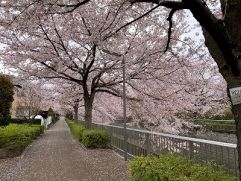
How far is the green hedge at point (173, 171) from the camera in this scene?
10.5ft

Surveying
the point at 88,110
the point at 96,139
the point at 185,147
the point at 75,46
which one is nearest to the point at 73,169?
the point at 96,139

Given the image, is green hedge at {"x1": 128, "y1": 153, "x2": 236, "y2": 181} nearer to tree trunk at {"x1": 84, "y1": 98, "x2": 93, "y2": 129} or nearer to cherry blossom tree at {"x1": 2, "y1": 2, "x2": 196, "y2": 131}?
cherry blossom tree at {"x1": 2, "y1": 2, "x2": 196, "y2": 131}

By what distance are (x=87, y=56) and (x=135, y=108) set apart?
3744 mm

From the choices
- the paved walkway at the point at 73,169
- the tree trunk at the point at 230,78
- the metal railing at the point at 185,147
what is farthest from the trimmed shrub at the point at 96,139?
the tree trunk at the point at 230,78

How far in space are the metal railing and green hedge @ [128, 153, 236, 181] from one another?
21 cm

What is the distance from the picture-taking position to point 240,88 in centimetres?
278

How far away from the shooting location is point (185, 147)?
4.71 m

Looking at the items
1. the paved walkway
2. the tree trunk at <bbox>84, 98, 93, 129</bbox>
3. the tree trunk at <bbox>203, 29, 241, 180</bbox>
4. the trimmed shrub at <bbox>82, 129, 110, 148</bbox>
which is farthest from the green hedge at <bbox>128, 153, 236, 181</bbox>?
the tree trunk at <bbox>84, 98, 93, 129</bbox>

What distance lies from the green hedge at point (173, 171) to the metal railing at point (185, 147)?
214 mm

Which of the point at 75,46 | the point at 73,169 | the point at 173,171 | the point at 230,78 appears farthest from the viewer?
the point at 75,46

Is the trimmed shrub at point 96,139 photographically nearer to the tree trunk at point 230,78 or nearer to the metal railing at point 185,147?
the metal railing at point 185,147

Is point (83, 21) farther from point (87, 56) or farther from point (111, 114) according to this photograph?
point (111, 114)

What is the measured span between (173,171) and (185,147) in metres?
1.19

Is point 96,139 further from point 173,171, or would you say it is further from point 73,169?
point 173,171
